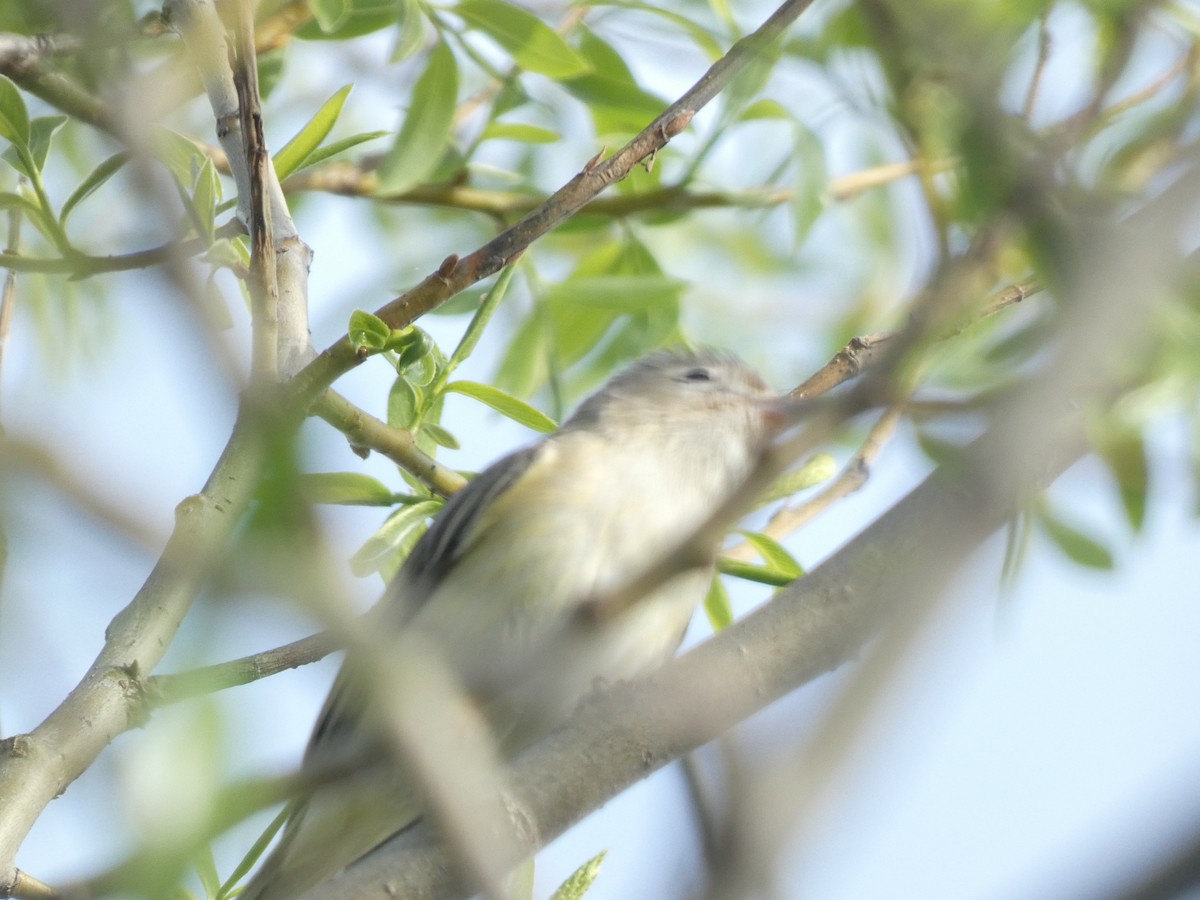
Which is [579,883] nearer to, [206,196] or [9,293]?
[206,196]

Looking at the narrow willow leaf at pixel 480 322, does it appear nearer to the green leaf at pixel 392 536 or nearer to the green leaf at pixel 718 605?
the green leaf at pixel 392 536

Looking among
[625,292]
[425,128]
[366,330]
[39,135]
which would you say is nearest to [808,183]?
[625,292]

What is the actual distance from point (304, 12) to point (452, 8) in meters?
0.41

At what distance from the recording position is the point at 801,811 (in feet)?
3.07

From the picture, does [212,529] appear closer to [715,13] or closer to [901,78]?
[901,78]

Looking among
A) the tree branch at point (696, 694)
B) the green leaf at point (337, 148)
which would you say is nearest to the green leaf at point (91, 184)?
the green leaf at point (337, 148)

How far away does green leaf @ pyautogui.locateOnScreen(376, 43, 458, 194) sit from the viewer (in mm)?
3250

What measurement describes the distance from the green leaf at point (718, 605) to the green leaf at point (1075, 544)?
36.1 inches

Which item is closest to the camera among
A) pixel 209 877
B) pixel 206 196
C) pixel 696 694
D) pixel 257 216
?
pixel 696 694

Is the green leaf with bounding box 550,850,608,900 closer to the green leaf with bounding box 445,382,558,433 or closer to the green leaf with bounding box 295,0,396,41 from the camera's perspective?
the green leaf with bounding box 445,382,558,433

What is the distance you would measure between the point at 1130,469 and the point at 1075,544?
1.11 feet

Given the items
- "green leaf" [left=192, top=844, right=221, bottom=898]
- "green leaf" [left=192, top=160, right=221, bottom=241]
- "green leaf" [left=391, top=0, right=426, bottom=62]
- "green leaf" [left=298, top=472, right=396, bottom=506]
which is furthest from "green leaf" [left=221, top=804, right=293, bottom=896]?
"green leaf" [left=391, top=0, right=426, bottom=62]

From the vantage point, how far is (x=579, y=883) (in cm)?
224

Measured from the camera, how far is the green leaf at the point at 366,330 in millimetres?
2451
